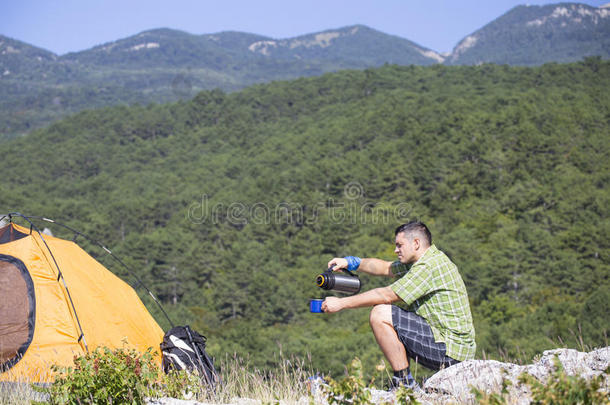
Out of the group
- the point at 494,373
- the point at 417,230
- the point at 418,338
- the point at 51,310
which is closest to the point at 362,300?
the point at 418,338

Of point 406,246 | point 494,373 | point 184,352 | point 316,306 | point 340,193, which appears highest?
point 406,246

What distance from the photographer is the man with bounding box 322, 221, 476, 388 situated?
10.8 ft

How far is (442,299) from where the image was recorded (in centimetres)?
338

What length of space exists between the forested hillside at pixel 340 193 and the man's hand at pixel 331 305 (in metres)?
19.1

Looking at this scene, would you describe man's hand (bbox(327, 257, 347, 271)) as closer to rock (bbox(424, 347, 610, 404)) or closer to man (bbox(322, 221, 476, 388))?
man (bbox(322, 221, 476, 388))

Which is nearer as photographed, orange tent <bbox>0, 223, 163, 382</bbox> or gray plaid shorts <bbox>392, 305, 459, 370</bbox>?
gray plaid shorts <bbox>392, 305, 459, 370</bbox>

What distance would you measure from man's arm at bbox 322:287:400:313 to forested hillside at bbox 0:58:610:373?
62.0ft

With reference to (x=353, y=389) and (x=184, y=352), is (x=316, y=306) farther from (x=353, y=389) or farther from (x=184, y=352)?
(x=184, y=352)

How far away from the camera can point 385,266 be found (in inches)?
155

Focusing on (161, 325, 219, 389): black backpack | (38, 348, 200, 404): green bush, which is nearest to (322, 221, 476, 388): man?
(38, 348, 200, 404): green bush

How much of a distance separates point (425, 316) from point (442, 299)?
0.52 ft

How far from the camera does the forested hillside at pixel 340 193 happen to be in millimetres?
37469

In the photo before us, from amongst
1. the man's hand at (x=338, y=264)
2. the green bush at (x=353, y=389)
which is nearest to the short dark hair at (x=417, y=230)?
the man's hand at (x=338, y=264)

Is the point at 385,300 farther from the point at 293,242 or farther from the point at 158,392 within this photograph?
the point at 293,242
